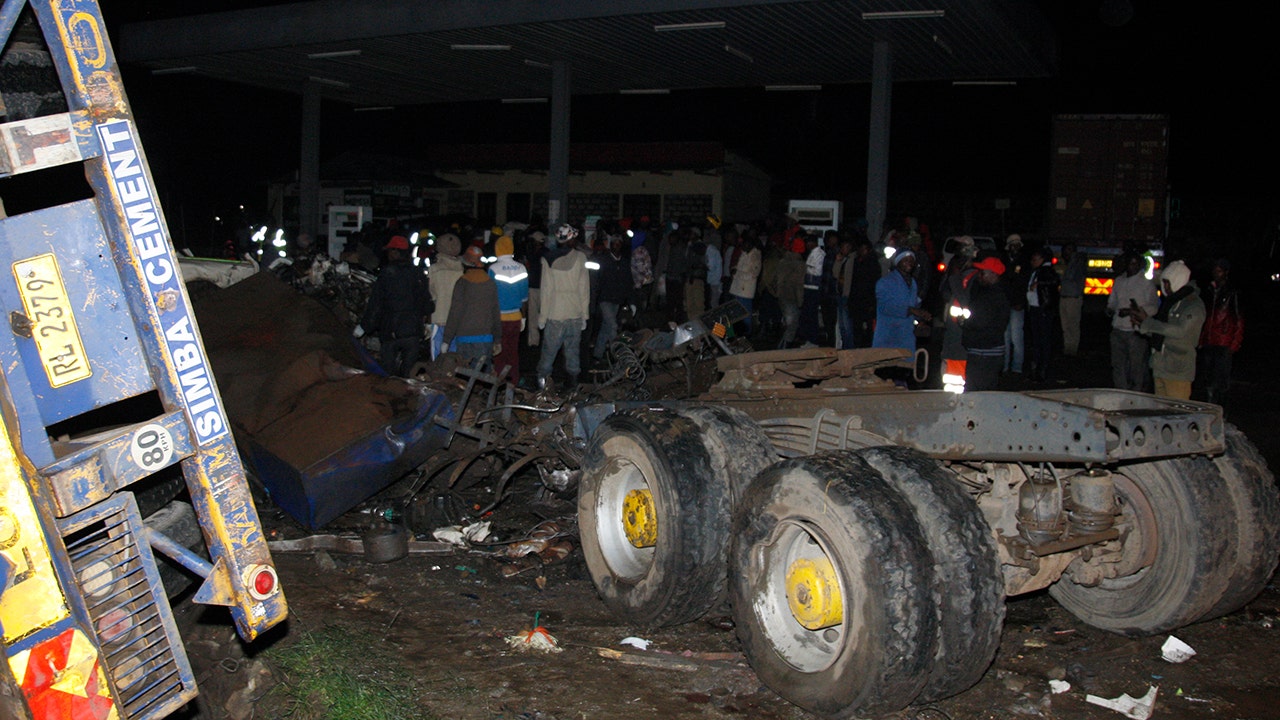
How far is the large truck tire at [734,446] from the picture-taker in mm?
5000

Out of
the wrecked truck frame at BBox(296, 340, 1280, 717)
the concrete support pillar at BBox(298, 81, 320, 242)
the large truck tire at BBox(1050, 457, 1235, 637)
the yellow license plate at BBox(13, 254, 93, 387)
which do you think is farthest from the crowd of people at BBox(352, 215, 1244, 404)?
the concrete support pillar at BBox(298, 81, 320, 242)

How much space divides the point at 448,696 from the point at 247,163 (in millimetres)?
45499

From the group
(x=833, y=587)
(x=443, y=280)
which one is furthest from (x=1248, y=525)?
(x=443, y=280)

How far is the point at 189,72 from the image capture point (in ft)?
77.9

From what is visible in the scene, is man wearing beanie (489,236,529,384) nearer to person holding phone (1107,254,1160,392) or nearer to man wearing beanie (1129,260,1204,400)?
man wearing beanie (1129,260,1204,400)

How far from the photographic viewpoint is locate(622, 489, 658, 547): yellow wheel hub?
17.7 feet

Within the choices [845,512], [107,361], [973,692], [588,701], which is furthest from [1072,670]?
[107,361]

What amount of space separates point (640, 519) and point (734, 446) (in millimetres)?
766

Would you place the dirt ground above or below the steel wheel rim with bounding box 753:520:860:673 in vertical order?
below

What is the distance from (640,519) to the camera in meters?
5.46

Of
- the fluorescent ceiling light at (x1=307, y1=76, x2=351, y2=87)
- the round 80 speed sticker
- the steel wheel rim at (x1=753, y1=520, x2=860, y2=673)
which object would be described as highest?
the fluorescent ceiling light at (x1=307, y1=76, x2=351, y2=87)

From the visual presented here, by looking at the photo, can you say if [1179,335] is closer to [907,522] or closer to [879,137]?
[907,522]

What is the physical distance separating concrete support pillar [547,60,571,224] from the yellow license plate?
16.9 m

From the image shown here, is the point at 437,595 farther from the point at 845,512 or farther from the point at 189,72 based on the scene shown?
the point at 189,72
